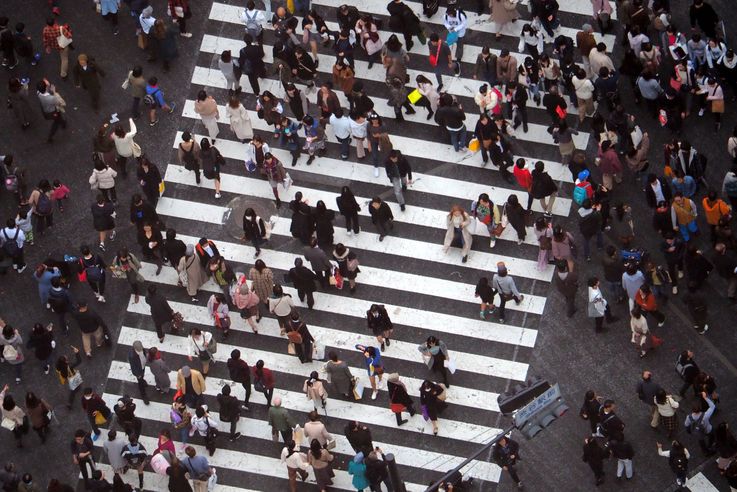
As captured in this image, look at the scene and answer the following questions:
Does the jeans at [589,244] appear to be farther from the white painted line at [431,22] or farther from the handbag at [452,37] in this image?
the handbag at [452,37]

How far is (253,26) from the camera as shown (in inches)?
1726

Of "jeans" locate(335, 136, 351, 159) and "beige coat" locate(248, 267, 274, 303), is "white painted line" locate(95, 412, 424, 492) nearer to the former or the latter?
"beige coat" locate(248, 267, 274, 303)

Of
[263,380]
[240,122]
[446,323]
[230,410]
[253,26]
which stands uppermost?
[253,26]

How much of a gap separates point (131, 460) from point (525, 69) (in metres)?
12.7

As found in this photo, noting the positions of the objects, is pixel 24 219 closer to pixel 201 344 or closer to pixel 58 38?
pixel 58 38

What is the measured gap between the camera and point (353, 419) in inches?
1563

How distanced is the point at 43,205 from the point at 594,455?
13449 millimetres

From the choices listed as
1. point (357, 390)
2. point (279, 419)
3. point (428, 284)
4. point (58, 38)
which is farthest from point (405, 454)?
point (58, 38)

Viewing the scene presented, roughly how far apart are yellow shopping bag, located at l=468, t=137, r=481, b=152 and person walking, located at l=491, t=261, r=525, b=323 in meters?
3.57

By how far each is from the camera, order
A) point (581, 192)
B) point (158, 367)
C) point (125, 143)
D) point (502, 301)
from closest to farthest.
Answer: point (158, 367)
point (502, 301)
point (581, 192)
point (125, 143)

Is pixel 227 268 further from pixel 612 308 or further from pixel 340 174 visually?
pixel 612 308

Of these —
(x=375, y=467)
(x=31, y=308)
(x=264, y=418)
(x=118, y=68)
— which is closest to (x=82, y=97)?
(x=118, y=68)

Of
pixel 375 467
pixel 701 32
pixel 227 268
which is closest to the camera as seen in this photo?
pixel 375 467

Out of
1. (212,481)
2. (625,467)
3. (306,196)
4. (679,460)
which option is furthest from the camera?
(306,196)
